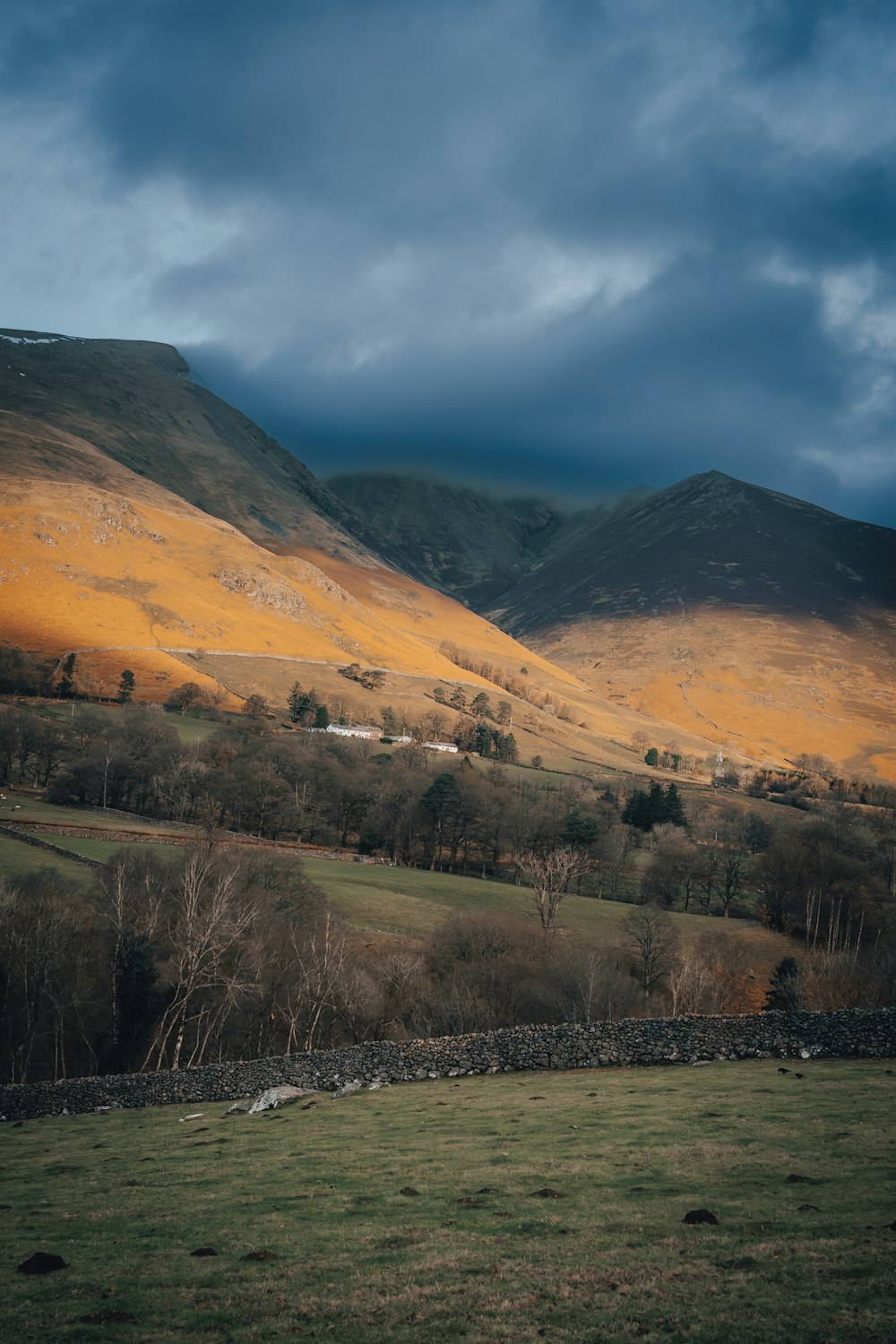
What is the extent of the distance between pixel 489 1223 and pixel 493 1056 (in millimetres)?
20773

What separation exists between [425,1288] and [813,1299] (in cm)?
562

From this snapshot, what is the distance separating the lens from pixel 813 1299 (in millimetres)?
11172

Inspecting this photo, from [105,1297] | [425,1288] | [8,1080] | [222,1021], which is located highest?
[425,1288]

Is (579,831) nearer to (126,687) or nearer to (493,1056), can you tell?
(493,1056)

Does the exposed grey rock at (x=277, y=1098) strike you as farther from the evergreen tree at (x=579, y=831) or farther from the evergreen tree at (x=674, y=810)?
the evergreen tree at (x=674, y=810)

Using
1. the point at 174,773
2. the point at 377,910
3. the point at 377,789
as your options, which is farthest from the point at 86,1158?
the point at 377,789

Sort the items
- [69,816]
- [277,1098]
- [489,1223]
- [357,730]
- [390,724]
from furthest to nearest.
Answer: [390,724] < [357,730] < [69,816] < [277,1098] < [489,1223]

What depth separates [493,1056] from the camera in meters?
35.0

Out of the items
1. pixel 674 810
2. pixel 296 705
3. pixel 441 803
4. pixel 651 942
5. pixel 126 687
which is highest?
pixel 126 687

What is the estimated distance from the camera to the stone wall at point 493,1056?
3172cm

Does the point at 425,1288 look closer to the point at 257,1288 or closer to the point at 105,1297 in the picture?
the point at 257,1288

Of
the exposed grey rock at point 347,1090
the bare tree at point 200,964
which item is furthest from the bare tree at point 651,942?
the exposed grey rock at point 347,1090

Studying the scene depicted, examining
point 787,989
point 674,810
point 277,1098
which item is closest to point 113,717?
point 674,810

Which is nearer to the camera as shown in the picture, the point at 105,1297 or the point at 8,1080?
the point at 105,1297
